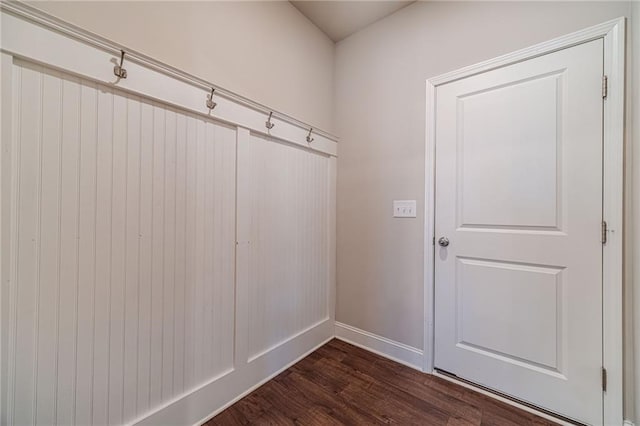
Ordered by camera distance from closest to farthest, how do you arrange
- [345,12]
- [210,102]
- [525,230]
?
[210,102] → [525,230] → [345,12]

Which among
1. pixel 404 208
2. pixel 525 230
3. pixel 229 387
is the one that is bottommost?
pixel 229 387

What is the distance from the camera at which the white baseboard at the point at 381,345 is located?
6.02 ft

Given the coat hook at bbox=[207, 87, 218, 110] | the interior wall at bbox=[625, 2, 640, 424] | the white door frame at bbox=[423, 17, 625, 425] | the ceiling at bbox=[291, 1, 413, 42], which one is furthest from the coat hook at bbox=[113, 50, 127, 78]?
the interior wall at bbox=[625, 2, 640, 424]

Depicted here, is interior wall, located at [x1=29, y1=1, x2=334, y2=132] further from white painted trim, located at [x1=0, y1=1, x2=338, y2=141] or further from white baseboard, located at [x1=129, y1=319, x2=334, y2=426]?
white baseboard, located at [x1=129, y1=319, x2=334, y2=426]

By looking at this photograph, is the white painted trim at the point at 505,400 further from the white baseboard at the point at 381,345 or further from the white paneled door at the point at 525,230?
the white baseboard at the point at 381,345

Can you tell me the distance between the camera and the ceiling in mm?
1874

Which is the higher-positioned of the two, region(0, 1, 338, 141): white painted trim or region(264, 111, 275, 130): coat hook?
region(0, 1, 338, 141): white painted trim

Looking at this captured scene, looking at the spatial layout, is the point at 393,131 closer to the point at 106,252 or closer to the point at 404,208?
the point at 404,208

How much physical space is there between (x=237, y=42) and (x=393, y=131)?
1.25m

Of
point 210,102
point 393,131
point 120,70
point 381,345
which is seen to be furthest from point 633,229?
point 120,70

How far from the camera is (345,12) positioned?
1.96 m

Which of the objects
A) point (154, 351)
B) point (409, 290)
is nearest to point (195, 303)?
point (154, 351)

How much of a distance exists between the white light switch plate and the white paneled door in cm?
18

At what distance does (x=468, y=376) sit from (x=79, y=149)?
2.44 metres
